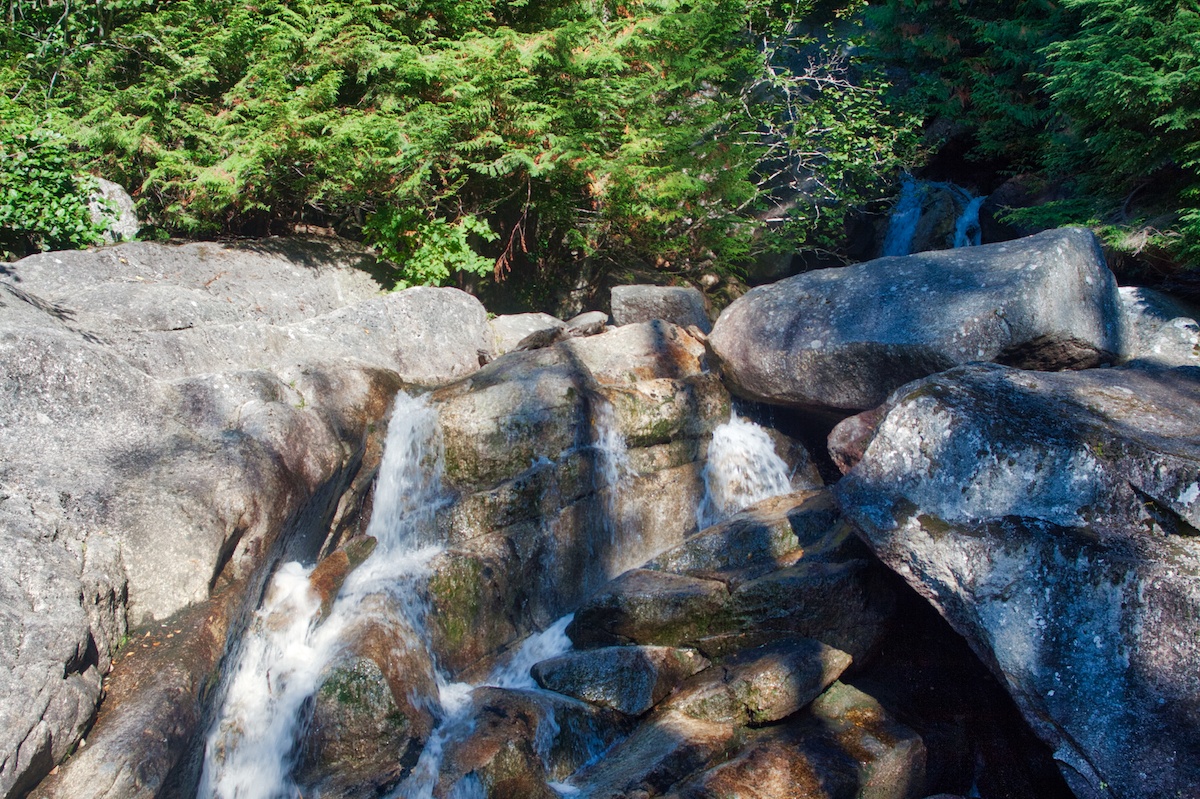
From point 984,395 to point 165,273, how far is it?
8.54m

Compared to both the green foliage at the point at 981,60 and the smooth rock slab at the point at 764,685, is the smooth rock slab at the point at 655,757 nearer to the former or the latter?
the smooth rock slab at the point at 764,685

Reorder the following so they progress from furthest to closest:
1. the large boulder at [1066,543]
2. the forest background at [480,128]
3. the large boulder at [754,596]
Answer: the forest background at [480,128] < the large boulder at [754,596] < the large boulder at [1066,543]

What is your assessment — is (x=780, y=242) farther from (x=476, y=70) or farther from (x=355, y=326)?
(x=355, y=326)

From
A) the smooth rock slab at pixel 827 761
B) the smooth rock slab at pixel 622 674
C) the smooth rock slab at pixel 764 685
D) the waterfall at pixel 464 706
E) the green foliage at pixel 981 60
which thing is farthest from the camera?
the green foliage at pixel 981 60

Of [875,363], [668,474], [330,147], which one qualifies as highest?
[330,147]

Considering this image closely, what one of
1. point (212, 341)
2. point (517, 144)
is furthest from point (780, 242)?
point (212, 341)

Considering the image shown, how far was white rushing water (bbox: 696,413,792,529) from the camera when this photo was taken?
812cm

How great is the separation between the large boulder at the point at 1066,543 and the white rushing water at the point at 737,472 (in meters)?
3.05

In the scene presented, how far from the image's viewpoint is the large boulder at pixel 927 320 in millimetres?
6402

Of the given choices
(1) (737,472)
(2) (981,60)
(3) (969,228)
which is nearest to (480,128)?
(1) (737,472)

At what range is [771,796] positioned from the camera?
14.7 feet

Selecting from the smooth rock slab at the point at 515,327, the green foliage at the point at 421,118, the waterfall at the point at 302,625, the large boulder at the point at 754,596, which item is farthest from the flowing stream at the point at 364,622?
the green foliage at the point at 421,118

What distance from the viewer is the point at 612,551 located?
7.46m

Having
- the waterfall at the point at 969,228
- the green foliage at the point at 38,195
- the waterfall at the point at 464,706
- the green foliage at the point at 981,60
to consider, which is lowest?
the waterfall at the point at 464,706
